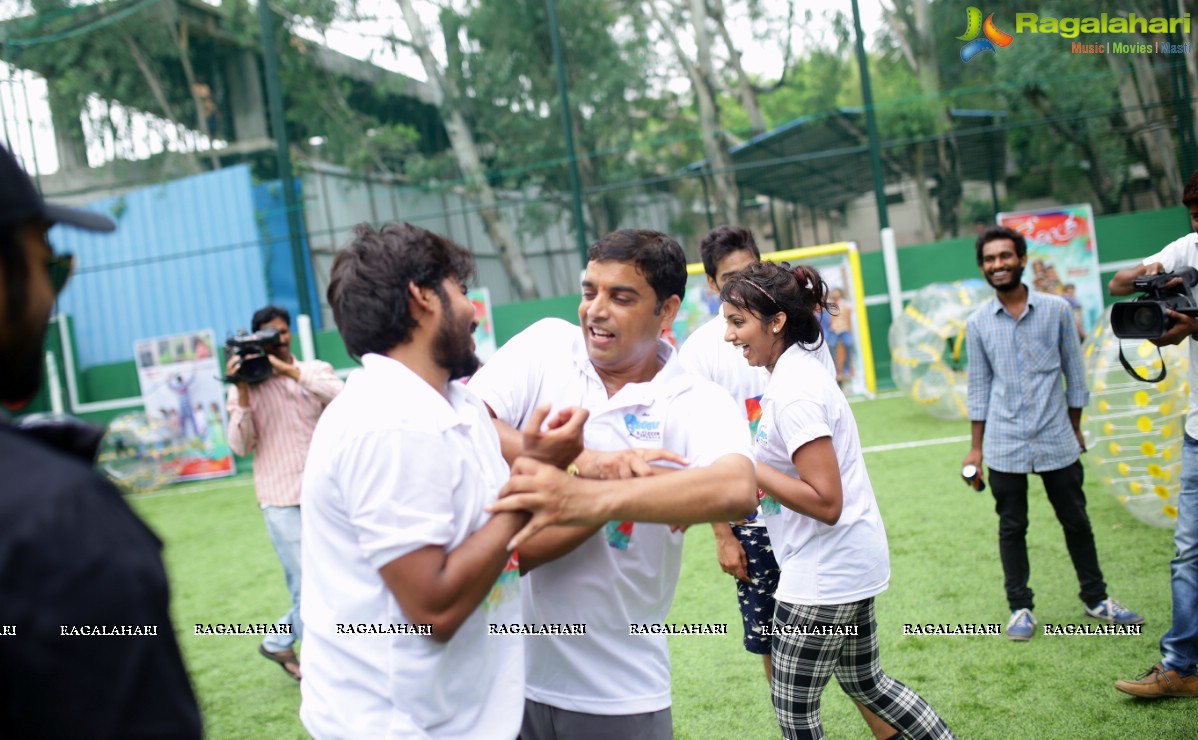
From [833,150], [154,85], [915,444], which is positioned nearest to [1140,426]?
[915,444]

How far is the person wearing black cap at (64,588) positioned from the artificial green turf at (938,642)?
305 cm

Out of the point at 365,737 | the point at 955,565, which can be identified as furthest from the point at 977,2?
the point at 365,737

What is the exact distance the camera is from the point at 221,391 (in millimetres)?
13539

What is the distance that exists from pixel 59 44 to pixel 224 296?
6109 mm

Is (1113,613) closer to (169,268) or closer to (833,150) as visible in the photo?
(833,150)

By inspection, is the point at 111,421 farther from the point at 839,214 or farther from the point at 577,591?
the point at 839,214

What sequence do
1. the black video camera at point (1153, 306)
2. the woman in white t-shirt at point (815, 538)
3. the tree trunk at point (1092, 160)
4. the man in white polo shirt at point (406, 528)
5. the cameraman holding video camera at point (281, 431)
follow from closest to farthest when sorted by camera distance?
1. the man in white polo shirt at point (406, 528)
2. the woman in white t-shirt at point (815, 538)
3. the black video camera at point (1153, 306)
4. the cameraman holding video camera at point (281, 431)
5. the tree trunk at point (1092, 160)

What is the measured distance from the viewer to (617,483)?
1782 mm

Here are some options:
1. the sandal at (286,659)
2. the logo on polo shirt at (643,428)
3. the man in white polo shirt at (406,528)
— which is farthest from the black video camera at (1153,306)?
the sandal at (286,659)

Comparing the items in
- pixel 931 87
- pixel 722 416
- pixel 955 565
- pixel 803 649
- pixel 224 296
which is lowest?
pixel 955 565

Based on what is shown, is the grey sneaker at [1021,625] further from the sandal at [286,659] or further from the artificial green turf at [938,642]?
the sandal at [286,659]

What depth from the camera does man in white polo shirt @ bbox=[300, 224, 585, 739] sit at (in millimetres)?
1604

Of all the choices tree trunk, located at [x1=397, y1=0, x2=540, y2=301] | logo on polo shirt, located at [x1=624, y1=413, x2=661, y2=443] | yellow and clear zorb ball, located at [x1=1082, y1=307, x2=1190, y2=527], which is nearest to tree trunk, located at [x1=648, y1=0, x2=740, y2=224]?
tree trunk, located at [x1=397, y1=0, x2=540, y2=301]

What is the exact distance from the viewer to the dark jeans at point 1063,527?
4312mm
